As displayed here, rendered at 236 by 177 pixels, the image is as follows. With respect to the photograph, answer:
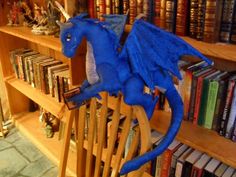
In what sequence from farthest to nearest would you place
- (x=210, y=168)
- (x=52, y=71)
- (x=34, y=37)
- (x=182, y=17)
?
(x=52, y=71)
(x=34, y=37)
(x=210, y=168)
(x=182, y=17)

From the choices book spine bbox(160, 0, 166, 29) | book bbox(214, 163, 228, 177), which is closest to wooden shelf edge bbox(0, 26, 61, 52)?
book spine bbox(160, 0, 166, 29)

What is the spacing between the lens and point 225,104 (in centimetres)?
88

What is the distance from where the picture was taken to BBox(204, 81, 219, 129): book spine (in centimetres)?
88

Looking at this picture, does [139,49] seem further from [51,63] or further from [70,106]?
[51,63]

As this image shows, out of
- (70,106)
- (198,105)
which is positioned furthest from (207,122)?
(70,106)

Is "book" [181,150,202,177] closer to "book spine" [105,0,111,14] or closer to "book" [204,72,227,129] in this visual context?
"book" [204,72,227,129]

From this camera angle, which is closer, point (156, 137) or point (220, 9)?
point (220, 9)

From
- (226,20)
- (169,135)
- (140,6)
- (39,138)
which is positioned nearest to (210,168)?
(169,135)

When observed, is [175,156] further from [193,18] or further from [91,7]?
[91,7]

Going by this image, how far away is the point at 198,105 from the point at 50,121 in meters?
1.31

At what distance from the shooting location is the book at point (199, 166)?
3.18 ft

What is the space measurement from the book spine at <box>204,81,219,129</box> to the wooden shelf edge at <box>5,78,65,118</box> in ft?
2.64

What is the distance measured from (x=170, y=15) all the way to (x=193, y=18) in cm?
8

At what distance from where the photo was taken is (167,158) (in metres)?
1.06
